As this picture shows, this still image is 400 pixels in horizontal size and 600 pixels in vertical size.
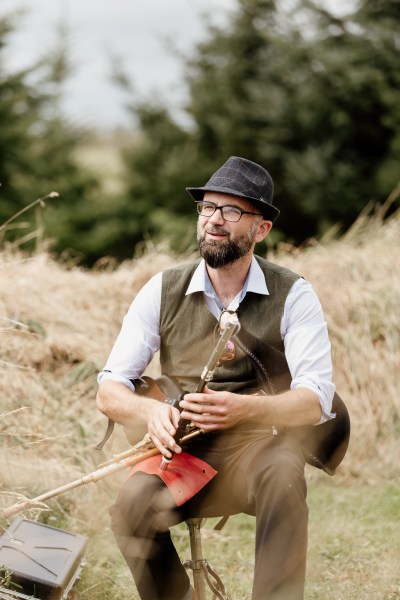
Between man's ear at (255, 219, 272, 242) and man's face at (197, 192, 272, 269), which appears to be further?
man's ear at (255, 219, 272, 242)

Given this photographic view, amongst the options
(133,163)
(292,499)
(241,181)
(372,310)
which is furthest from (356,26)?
(292,499)

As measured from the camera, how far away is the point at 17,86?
14805 mm

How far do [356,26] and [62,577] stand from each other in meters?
11.2

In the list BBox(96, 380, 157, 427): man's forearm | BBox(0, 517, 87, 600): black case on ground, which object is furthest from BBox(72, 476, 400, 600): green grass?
BBox(96, 380, 157, 427): man's forearm

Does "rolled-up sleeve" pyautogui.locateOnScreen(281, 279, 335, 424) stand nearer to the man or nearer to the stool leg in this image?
the man

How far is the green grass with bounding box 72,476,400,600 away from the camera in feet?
12.0

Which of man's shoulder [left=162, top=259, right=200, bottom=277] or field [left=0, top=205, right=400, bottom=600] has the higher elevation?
man's shoulder [left=162, top=259, right=200, bottom=277]

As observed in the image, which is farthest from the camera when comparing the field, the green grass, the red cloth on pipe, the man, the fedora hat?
the field

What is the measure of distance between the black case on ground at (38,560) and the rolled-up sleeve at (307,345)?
1062 mm

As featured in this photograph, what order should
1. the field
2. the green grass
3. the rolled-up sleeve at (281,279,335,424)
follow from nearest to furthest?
the rolled-up sleeve at (281,279,335,424)
the green grass
the field

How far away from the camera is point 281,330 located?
125 inches

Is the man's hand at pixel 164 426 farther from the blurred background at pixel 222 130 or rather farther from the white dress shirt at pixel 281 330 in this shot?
the blurred background at pixel 222 130

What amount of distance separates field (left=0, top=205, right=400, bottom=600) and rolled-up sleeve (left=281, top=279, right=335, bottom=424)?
1.00m

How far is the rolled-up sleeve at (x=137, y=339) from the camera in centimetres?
321
